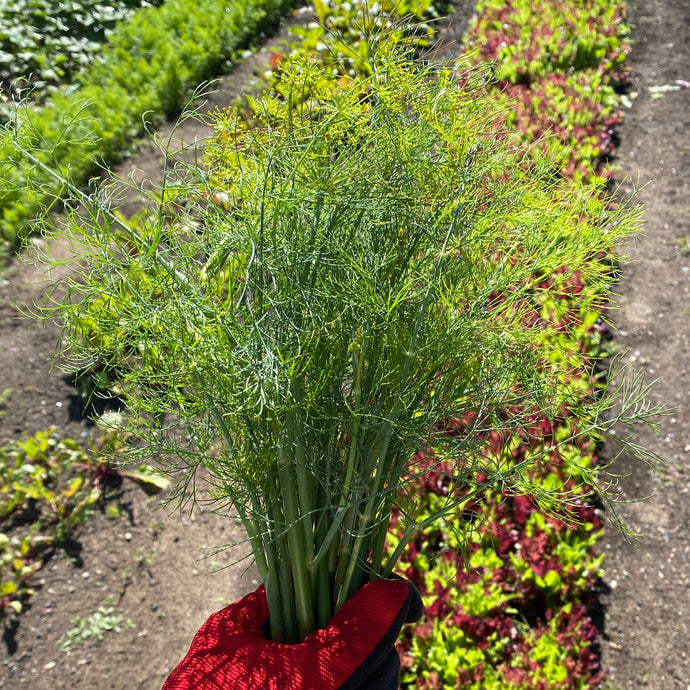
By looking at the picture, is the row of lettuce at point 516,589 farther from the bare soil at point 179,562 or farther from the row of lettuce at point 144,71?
the row of lettuce at point 144,71

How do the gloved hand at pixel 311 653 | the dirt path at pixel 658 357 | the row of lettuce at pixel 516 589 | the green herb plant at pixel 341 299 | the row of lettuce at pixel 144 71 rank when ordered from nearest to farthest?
the green herb plant at pixel 341 299 → the gloved hand at pixel 311 653 → the row of lettuce at pixel 516 589 → the dirt path at pixel 658 357 → the row of lettuce at pixel 144 71

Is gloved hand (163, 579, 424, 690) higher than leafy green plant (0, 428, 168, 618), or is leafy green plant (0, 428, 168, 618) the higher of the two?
gloved hand (163, 579, 424, 690)

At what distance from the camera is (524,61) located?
5.37 meters

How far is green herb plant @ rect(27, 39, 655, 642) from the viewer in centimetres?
118

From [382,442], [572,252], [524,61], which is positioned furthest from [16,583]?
[524,61]

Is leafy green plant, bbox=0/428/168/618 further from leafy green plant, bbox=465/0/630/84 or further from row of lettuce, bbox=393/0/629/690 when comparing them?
leafy green plant, bbox=465/0/630/84

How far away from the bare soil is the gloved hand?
0.79 meters

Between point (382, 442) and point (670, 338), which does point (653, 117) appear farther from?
point (382, 442)

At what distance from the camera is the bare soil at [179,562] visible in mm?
2686

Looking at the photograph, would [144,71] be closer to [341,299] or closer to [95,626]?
[95,626]

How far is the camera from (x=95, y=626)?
2756 millimetres

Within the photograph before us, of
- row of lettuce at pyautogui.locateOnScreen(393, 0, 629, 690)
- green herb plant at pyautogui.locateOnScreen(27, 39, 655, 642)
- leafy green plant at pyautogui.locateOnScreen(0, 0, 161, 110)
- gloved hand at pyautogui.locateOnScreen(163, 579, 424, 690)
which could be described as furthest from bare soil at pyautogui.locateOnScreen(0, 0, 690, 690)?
leafy green plant at pyautogui.locateOnScreen(0, 0, 161, 110)

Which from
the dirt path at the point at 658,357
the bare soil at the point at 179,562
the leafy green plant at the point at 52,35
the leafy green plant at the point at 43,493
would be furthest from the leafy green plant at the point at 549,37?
the leafy green plant at the point at 43,493

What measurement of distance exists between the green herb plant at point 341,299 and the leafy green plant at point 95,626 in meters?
1.66
